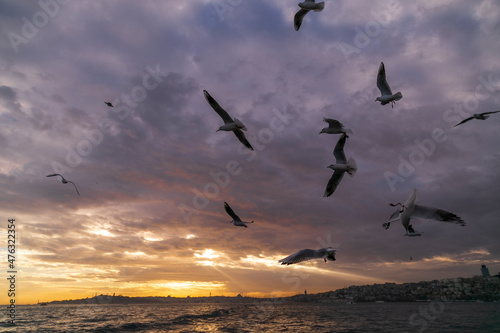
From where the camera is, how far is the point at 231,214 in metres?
18.6

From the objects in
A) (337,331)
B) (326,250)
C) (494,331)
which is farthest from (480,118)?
(494,331)

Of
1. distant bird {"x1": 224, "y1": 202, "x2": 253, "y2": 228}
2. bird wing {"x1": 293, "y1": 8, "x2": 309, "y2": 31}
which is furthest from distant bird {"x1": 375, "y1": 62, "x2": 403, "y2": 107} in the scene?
distant bird {"x1": 224, "y1": 202, "x2": 253, "y2": 228}

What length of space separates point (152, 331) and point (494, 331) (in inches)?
1325

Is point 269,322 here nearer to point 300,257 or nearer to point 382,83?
point 300,257

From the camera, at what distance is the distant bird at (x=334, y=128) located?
13.8m

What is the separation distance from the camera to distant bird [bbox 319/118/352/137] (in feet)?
45.1

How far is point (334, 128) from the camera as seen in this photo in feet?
45.8

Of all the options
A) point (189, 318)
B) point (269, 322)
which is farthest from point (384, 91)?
point (189, 318)

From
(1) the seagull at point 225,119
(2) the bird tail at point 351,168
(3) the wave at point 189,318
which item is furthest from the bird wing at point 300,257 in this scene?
(3) the wave at point 189,318

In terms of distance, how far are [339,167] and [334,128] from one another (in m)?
1.72

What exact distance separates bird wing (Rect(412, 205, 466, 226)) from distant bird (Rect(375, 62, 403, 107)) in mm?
4797

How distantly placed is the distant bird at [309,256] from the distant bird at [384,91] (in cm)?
A: 687

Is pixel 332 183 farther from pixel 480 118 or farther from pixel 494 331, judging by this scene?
pixel 494 331

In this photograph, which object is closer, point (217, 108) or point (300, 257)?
point (300, 257)
